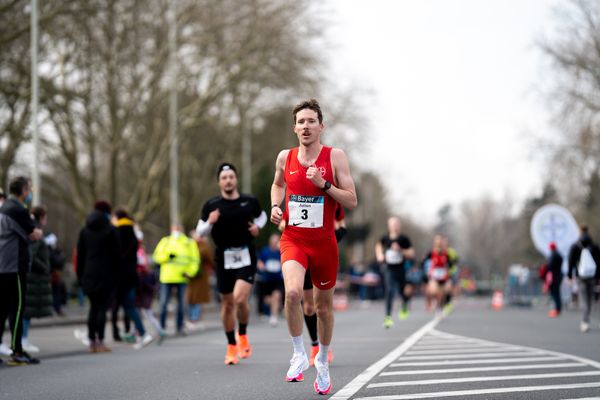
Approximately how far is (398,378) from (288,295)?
1.82m

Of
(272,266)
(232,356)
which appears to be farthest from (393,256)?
(232,356)

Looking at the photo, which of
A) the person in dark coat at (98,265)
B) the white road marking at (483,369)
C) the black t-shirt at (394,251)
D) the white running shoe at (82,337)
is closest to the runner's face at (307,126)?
A: the white road marking at (483,369)

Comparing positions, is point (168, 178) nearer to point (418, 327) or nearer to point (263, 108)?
point (263, 108)

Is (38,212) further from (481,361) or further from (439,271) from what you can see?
(439,271)

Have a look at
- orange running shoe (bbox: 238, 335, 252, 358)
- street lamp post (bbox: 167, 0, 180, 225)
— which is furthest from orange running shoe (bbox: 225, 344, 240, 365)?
street lamp post (bbox: 167, 0, 180, 225)

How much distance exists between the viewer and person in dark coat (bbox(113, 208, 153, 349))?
16.6 metres

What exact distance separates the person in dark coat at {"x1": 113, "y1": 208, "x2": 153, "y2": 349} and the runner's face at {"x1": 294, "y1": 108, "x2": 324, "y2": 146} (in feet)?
25.4

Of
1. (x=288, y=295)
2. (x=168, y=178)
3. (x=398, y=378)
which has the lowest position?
(x=398, y=378)

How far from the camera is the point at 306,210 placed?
357 inches

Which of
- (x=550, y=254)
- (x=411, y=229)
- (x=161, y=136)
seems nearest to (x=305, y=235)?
(x=550, y=254)

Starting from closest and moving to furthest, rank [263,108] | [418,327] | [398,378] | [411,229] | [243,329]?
1. [398,378]
2. [243,329]
3. [418,327]
4. [263,108]
5. [411,229]

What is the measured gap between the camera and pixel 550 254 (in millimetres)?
29594

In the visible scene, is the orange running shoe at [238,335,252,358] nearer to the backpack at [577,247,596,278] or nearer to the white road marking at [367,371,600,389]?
the white road marking at [367,371,600,389]

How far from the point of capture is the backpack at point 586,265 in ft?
A: 65.6
